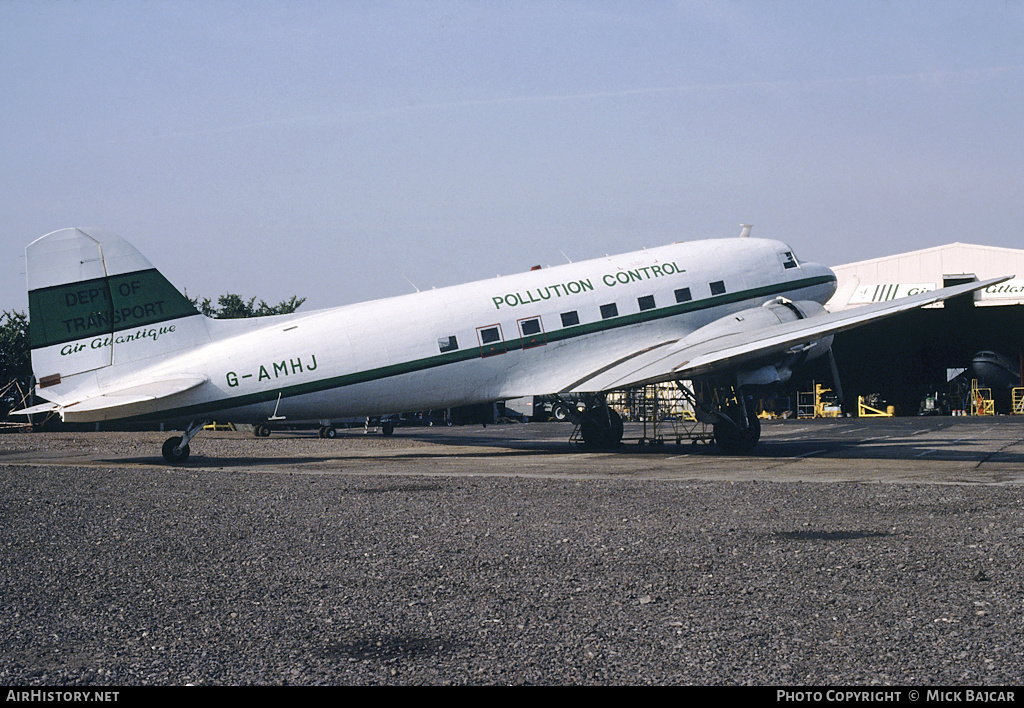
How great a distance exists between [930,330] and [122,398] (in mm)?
51917

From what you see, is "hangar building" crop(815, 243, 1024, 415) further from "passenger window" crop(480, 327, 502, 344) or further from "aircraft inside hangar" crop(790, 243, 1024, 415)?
"passenger window" crop(480, 327, 502, 344)

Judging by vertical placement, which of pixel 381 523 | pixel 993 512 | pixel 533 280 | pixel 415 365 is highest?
pixel 533 280

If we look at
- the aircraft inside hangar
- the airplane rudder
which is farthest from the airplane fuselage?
the aircraft inside hangar

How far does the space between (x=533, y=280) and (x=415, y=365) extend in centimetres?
374

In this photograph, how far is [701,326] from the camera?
22.6 meters

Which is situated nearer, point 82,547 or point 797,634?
point 797,634

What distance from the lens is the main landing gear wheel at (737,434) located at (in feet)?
69.6

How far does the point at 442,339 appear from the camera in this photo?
2083 centimetres

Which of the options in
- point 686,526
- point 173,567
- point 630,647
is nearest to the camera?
point 630,647

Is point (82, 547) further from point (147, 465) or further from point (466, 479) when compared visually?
point (147, 465)

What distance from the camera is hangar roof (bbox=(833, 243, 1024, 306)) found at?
53594mm

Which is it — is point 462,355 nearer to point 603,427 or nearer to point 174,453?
point 603,427
